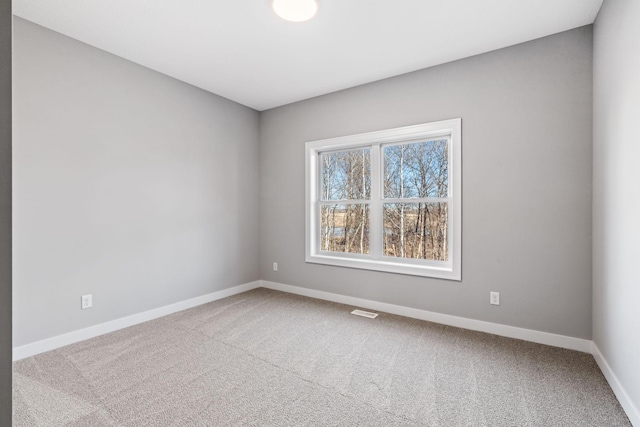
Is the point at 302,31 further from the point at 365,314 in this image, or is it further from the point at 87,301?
the point at 87,301

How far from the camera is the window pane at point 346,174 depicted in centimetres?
381

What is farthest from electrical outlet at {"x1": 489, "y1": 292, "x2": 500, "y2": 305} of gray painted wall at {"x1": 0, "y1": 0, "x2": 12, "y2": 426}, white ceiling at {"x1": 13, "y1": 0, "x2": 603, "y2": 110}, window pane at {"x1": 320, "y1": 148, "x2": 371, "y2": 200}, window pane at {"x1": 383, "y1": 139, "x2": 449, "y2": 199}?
gray painted wall at {"x1": 0, "y1": 0, "x2": 12, "y2": 426}

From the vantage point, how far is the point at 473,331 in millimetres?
2900

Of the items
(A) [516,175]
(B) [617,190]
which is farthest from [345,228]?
(B) [617,190]

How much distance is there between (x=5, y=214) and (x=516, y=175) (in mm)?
3193

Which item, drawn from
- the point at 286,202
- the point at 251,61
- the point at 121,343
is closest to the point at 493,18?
the point at 251,61

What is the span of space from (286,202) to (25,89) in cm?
273

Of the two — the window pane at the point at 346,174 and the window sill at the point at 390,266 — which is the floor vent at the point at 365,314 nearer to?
the window sill at the point at 390,266

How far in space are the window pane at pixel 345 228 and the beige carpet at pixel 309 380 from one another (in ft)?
3.71

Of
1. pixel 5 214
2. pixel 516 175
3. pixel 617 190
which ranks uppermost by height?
pixel 516 175

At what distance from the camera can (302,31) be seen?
8.31 feet

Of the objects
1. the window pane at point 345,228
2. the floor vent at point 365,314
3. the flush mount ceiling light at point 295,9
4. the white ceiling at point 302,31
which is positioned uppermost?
the white ceiling at point 302,31

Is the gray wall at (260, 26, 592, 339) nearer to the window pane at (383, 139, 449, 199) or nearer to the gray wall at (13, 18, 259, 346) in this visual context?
the window pane at (383, 139, 449, 199)

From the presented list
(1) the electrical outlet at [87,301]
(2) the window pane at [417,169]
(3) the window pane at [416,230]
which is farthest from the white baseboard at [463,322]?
(1) the electrical outlet at [87,301]
